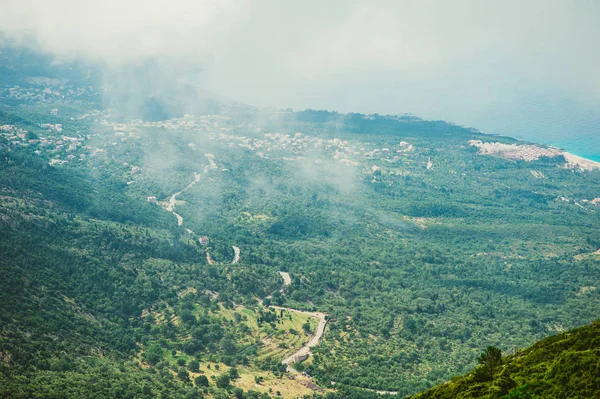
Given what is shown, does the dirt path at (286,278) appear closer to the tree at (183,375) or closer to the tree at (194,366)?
the tree at (194,366)

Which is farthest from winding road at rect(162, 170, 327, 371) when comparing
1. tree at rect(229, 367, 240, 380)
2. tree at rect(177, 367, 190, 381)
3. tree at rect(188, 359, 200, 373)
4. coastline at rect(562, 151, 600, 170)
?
coastline at rect(562, 151, 600, 170)

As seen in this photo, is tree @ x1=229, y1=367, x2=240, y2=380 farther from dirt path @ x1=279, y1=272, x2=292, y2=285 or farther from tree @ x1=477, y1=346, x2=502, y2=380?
dirt path @ x1=279, y1=272, x2=292, y2=285

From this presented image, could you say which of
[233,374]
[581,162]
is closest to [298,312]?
[233,374]

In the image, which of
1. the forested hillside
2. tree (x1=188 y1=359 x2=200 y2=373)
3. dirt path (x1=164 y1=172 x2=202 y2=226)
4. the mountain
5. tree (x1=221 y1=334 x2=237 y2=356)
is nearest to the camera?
the mountain

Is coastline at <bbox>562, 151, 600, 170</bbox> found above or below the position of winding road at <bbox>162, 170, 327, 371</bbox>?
above

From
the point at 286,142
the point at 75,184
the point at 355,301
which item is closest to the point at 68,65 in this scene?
the point at 286,142

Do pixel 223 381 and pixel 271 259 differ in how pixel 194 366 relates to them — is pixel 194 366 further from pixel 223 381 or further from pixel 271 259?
pixel 271 259

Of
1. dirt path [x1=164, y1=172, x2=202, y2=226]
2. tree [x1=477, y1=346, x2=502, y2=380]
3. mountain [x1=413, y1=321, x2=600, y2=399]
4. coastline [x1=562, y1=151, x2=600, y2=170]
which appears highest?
coastline [x1=562, y1=151, x2=600, y2=170]
